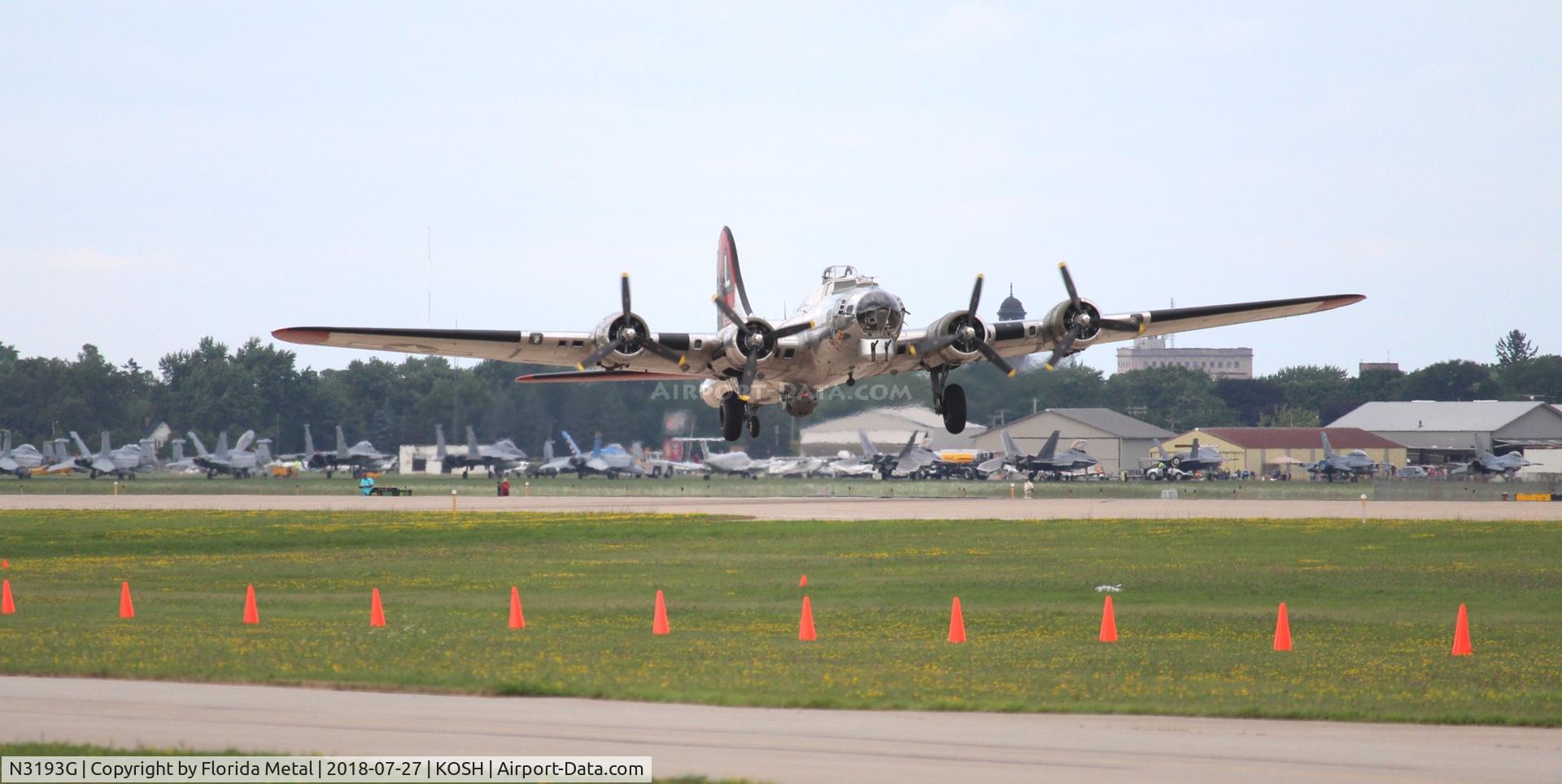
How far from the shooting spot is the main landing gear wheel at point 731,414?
5038 centimetres

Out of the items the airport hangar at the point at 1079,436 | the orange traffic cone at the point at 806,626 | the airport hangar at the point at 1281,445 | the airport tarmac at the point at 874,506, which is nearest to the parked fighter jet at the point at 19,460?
the airport tarmac at the point at 874,506

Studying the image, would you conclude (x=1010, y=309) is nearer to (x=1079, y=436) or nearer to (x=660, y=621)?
(x=1079, y=436)

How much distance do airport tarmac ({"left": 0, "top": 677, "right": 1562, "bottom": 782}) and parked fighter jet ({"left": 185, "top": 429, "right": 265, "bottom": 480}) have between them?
371 ft

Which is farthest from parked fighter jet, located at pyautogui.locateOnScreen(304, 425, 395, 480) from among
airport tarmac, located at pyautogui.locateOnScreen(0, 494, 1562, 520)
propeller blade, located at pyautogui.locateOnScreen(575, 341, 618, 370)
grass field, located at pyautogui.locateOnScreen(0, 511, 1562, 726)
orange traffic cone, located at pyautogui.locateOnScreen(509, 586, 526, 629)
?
orange traffic cone, located at pyautogui.locateOnScreen(509, 586, 526, 629)

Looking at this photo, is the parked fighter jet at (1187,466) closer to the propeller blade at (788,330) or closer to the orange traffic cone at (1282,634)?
the propeller blade at (788,330)

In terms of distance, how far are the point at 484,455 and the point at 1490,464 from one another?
6898 centimetres

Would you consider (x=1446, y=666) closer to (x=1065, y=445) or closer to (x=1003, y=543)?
(x=1003, y=543)

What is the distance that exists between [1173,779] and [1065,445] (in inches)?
4786

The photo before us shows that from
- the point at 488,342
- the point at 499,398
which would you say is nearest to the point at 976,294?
the point at 488,342

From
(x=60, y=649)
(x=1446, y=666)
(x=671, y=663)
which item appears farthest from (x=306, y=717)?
(x=1446, y=666)

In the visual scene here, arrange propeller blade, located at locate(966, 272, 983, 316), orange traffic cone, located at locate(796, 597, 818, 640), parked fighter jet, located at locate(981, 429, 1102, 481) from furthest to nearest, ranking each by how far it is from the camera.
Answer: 1. parked fighter jet, located at locate(981, 429, 1102, 481)
2. propeller blade, located at locate(966, 272, 983, 316)
3. orange traffic cone, located at locate(796, 597, 818, 640)

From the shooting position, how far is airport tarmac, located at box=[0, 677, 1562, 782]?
1265cm

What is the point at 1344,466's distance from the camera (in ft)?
375

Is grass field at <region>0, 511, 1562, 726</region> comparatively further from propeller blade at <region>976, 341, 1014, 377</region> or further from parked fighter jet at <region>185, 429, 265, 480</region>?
parked fighter jet at <region>185, 429, 265, 480</region>
